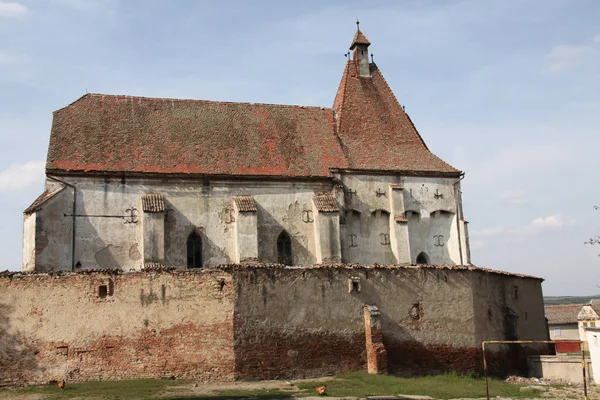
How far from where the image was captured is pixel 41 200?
30.0m

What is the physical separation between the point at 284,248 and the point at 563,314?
3960cm

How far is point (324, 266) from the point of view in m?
22.8

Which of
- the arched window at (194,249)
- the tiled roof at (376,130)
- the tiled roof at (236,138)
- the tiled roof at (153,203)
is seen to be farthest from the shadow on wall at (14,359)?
the tiled roof at (376,130)

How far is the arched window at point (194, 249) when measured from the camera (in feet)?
106

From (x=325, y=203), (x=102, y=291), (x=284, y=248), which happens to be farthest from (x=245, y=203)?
(x=102, y=291)

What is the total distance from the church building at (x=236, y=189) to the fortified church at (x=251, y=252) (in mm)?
83

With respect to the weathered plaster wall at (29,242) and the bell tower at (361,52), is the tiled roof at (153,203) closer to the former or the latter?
the weathered plaster wall at (29,242)

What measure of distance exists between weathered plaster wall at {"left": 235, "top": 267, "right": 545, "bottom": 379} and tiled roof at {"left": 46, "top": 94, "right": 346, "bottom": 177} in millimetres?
11712

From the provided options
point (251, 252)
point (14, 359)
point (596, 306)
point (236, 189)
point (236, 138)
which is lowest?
point (14, 359)

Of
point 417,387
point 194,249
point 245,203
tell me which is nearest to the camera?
point 417,387

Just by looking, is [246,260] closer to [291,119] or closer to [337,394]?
[291,119]

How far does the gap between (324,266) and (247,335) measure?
3.41m

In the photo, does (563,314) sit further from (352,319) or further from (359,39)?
(352,319)

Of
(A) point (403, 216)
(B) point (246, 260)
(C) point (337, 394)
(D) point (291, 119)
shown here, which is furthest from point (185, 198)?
(C) point (337, 394)
